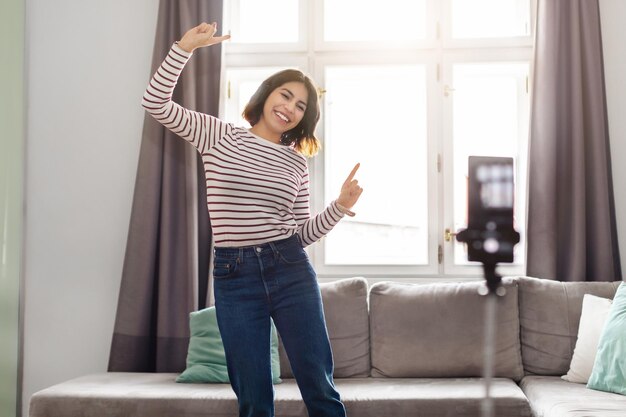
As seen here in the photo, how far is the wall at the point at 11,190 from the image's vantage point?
3.18m

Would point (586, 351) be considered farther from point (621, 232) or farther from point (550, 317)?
point (621, 232)

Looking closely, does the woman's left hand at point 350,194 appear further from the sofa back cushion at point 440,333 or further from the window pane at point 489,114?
the window pane at point 489,114

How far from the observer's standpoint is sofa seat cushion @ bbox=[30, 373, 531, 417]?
232cm

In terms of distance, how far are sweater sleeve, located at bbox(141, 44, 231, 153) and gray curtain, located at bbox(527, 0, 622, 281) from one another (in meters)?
1.65

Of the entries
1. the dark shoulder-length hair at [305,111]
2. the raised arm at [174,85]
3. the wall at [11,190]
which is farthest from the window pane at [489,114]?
the wall at [11,190]

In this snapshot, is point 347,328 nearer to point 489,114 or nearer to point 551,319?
point 551,319

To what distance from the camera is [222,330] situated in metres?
1.84

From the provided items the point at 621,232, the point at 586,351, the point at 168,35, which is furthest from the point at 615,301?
the point at 168,35

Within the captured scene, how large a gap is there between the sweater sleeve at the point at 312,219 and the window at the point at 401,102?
117 centimetres

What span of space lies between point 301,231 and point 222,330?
16.4 inches

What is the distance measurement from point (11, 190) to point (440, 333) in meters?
2.12

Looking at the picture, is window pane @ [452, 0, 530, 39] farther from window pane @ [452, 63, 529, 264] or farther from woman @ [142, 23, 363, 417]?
woman @ [142, 23, 363, 417]

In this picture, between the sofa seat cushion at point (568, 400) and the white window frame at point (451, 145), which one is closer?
the sofa seat cushion at point (568, 400)

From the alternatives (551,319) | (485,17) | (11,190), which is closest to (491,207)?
(551,319)
